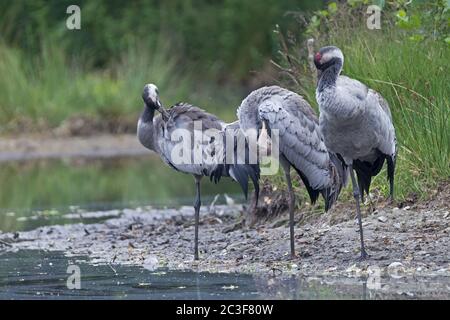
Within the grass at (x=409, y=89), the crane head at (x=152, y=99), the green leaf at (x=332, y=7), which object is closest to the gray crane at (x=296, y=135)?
the grass at (x=409, y=89)

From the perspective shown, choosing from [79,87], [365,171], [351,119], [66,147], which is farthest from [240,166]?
[79,87]

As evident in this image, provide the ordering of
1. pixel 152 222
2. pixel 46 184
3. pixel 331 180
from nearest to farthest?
pixel 331 180
pixel 152 222
pixel 46 184

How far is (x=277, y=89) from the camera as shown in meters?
10.1

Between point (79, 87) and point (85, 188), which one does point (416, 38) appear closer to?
point (85, 188)

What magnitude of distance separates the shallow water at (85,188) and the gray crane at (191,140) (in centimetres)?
231

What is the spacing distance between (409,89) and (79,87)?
1100 centimetres

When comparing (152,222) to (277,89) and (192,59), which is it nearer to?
(277,89)

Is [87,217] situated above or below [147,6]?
below

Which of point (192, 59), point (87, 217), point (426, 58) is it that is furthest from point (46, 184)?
point (192, 59)

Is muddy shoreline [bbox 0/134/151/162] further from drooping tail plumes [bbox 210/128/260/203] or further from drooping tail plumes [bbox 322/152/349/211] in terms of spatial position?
drooping tail plumes [bbox 322/152/349/211]

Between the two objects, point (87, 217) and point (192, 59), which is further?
point (192, 59)

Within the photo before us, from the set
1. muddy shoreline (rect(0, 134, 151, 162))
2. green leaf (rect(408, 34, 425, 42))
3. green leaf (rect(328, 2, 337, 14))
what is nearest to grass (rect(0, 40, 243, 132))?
muddy shoreline (rect(0, 134, 151, 162))

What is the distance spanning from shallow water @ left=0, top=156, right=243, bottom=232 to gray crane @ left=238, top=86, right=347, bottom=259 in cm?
365
